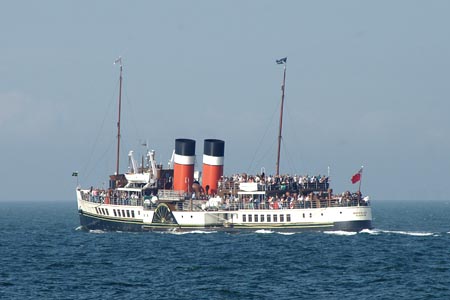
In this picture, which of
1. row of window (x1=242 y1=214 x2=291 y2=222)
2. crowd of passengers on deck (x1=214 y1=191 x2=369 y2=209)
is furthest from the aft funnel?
row of window (x1=242 y1=214 x2=291 y2=222)

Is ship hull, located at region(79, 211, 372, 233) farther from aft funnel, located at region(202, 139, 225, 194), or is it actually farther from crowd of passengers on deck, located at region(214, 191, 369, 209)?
aft funnel, located at region(202, 139, 225, 194)

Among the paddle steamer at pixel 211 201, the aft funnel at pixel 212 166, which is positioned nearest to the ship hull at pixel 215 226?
the paddle steamer at pixel 211 201

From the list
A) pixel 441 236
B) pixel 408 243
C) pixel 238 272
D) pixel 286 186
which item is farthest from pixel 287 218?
pixel 238 272

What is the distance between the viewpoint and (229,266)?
66.1 metres

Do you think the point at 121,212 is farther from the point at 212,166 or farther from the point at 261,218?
the point at 261,218

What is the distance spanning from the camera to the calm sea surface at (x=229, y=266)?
54.9m

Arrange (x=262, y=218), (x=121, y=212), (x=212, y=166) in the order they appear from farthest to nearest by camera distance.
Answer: (x=212, y=166), (x=121, y=212), (x=262, y=218)

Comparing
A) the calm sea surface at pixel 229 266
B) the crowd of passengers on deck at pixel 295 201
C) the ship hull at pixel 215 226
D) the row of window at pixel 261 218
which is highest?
the crowd of passengers on deck at pixel 295 201

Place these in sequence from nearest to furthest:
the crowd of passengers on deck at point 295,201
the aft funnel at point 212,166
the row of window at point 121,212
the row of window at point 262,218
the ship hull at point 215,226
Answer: the crowd of passengers on deck at point 295,201
the ship hull at point 215,226
the row of window at point 262,218
the row of window at point 121,212
the aft funnel at point 212,166

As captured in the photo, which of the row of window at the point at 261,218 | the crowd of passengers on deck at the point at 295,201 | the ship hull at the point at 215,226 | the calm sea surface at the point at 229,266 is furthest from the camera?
the row of window at the point at 261,218

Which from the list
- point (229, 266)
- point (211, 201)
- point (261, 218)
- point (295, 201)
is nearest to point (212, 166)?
point (211, 201)

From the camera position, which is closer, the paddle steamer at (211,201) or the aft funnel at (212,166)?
the paddle steamer at (211,201)

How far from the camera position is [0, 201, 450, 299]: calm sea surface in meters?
54.9

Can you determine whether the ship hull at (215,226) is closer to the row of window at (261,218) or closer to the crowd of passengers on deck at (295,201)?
the row of window at (261,218)
